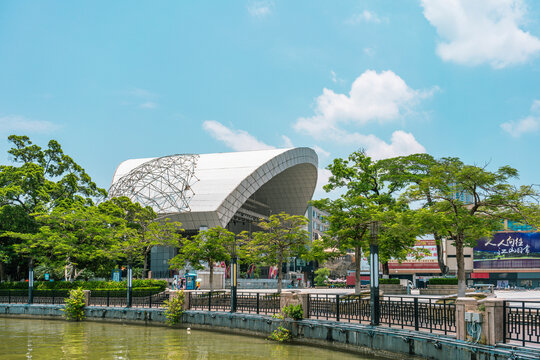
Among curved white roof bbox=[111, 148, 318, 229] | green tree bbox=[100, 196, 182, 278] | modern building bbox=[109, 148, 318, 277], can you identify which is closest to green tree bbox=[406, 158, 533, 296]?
green tree bbox=[100, 196, 182, 278]

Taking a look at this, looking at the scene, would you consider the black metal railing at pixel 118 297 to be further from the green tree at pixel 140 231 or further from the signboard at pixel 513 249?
the signboard at pixel 513 249

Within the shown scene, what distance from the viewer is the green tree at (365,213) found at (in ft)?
112

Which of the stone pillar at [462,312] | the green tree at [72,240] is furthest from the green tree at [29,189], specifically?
the stone pillar at [462,312]

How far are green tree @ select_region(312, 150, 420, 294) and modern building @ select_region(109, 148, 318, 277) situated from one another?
2739 cm

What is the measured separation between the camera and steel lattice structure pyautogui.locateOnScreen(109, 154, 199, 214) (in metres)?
77.5

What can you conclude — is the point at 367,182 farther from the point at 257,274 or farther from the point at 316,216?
the point at 316,216

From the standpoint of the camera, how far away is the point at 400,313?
22156 mm

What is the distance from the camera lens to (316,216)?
13575cm

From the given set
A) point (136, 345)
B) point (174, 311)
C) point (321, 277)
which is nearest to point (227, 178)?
point (321, 277)

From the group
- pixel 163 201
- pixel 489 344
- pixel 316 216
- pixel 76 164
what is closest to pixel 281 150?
pixel 163 201

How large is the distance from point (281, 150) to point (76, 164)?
110 ft

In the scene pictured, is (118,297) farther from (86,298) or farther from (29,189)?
(29,189)

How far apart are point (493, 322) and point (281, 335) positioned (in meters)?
11.7

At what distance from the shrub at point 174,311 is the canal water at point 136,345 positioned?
0.77 m
